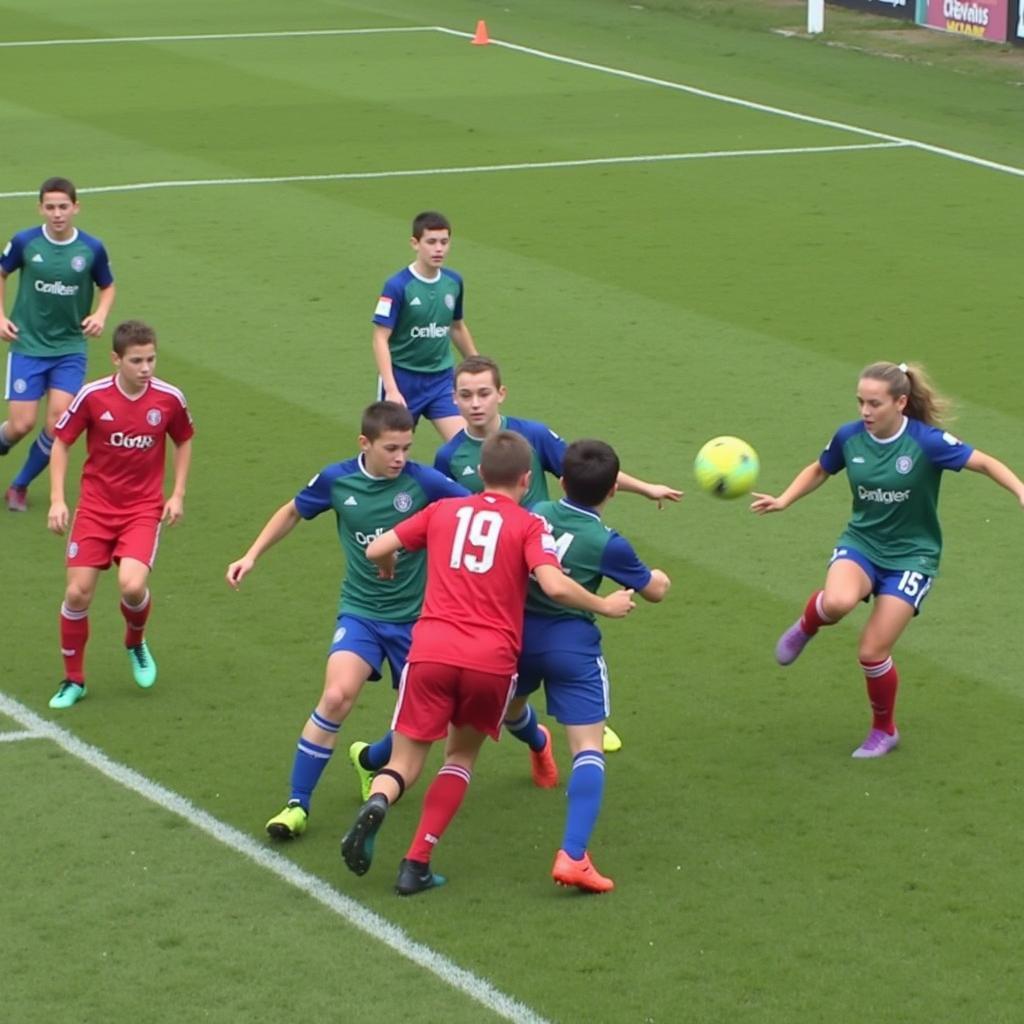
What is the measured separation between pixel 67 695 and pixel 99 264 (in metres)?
3.93

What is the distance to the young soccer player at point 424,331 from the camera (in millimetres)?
12805

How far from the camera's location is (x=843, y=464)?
10211mm

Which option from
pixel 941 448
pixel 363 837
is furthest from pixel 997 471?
pixel 363 837

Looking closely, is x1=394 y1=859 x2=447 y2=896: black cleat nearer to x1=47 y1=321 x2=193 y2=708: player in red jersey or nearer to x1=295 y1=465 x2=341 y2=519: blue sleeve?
x1=295 y1=465 x2=341 y2=519: blue sleeve

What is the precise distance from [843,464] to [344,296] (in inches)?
370

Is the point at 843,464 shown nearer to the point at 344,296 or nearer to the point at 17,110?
the point at 344,296

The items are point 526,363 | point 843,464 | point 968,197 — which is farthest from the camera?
point 968,197

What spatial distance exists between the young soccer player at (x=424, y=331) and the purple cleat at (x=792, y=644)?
3011mm

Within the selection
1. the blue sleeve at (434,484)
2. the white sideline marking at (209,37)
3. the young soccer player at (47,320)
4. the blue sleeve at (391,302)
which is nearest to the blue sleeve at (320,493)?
the blue sleeve at (434,484)

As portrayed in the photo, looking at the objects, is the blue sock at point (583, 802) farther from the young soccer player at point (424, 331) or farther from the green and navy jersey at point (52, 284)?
the green and navy jersey at point (52, 284)

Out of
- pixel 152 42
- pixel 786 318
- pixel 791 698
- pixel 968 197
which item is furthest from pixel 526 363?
pixel 152 42

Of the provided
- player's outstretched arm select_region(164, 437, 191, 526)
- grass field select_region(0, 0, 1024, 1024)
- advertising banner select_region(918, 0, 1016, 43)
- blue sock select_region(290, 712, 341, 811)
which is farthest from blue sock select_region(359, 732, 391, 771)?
advertising banner select_region(918, 0, 1016, 43)

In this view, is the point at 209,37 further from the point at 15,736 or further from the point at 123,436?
the point at 15,736

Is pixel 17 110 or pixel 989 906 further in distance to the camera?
pixel 17 110
